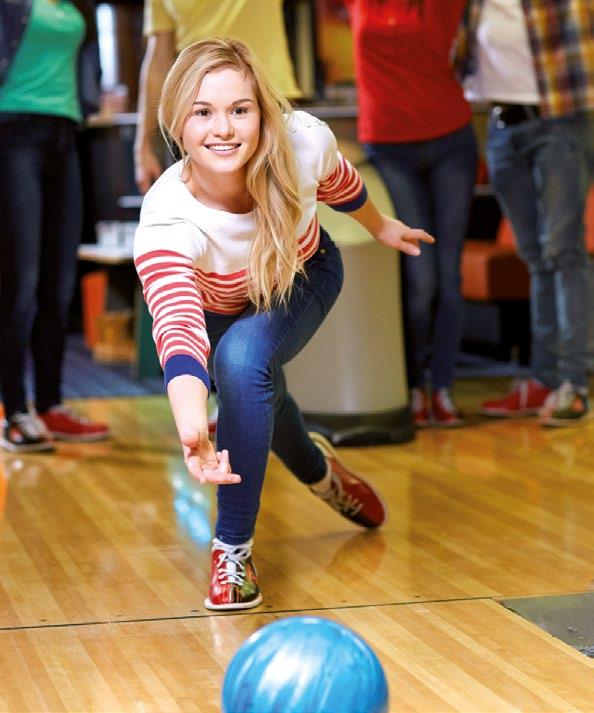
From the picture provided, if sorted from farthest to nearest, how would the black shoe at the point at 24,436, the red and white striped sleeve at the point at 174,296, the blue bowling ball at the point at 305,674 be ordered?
the black shoe at the point at 24,436 < the red and white striped sleeve at the point at 174,296 < the blue bowling ball at the point at 305,674

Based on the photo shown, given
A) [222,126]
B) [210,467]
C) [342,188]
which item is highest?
[222,126]

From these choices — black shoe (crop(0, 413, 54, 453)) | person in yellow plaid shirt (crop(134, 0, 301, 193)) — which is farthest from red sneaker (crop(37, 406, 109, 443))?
person in yellow plaid shirt (crop(134, 0, 301, 193))

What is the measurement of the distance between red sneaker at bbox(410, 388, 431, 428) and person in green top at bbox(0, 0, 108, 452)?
2.97 ft

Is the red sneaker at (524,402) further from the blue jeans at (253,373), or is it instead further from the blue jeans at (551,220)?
the blue jeans at (253,373)

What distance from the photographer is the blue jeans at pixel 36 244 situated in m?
3.47

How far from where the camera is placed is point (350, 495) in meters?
2.67

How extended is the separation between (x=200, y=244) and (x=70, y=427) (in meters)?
1.77

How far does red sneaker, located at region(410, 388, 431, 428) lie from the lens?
12.9ft

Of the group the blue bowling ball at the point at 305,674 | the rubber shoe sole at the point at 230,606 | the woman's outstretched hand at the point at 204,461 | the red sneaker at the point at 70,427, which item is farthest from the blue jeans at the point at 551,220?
the blue bowling ball at the point at 305,674

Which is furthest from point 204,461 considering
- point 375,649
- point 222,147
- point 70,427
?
point 70,427

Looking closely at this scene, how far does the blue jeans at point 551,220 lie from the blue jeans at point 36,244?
1.25m

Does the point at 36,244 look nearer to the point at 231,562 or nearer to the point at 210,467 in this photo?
the point at 231,562

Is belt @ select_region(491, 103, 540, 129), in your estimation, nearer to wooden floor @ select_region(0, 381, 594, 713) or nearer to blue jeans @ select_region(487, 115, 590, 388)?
blue jeans @ select_region(487, 115, 590, 388)

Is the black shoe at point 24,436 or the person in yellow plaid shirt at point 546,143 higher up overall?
the person in yellow plaid shirt at point 546,143
